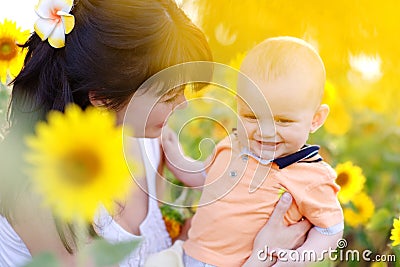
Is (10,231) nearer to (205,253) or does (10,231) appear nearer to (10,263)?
(10,263)

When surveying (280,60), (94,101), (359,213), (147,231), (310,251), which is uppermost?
(280,60)

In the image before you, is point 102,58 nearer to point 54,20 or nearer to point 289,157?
point 54,20

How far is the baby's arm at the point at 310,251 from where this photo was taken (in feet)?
3.03

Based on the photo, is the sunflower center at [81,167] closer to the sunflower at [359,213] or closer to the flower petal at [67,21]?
the flower petal at [67,21]

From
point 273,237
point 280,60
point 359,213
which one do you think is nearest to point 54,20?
point 280,60

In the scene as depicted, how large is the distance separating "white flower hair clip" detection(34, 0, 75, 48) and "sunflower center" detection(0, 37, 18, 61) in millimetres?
127

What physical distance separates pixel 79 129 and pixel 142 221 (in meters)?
0.74

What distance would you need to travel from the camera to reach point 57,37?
80 cm

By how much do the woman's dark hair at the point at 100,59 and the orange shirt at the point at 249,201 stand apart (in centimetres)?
20

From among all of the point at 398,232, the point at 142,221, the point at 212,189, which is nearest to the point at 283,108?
the point at 212,189

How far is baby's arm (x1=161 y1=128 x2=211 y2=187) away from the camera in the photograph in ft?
3.62

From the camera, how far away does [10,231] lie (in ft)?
3.10

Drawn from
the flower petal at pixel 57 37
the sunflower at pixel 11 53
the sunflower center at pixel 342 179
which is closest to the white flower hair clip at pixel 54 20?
the flower petal at pixel 57 37

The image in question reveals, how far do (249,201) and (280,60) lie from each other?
0.70ft
